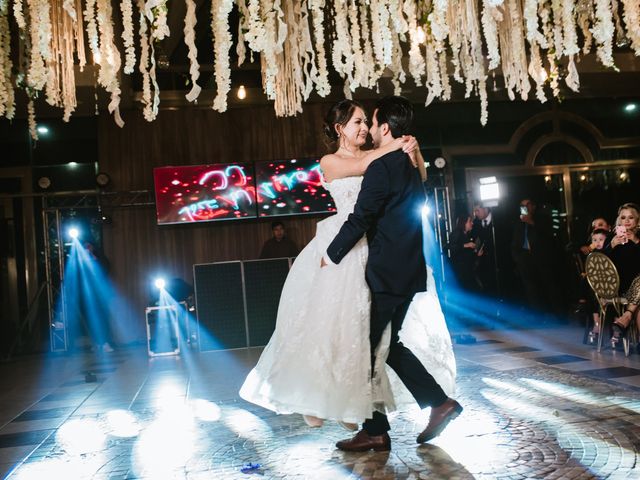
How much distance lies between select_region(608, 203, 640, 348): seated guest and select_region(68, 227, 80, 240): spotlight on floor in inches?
272

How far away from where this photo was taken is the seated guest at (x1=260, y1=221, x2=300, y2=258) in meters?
9.28

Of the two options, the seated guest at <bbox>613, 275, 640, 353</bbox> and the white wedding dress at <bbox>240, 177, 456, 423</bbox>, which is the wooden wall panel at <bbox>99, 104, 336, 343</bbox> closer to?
the seated guest at <bbox>613, 275, 640, 353</bbox>

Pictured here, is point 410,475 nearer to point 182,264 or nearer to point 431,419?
point 431,419

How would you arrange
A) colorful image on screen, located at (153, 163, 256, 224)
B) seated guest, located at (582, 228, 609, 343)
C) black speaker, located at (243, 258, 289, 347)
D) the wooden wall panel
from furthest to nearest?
the wooden wall panel
colorful image on screen, located at (153, 163, 256, 224)
black speaker, located at (243, 258, 289, 347)
seated guest, located at (582, 228, 609, 343)

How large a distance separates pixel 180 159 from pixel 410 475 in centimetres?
800

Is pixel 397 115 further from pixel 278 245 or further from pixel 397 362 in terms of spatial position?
pixel 278 245

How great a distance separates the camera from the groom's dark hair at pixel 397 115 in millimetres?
2957

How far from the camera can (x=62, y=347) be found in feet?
29.8

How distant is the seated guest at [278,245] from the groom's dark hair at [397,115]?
634 centimetres

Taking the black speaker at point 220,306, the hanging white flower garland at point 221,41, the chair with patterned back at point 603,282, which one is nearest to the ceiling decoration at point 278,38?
the hanging white flower garland at point 221,41

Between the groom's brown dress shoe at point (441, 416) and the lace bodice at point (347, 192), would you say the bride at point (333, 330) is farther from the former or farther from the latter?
the groom's brown dress shoe at point (441, 416)

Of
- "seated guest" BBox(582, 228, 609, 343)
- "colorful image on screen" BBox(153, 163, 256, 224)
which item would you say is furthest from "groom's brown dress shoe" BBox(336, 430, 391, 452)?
"colorful image on screen" BBox(153, 163, 256, 224)

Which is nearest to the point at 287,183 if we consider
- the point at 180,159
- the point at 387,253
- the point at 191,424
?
the point at 180,159

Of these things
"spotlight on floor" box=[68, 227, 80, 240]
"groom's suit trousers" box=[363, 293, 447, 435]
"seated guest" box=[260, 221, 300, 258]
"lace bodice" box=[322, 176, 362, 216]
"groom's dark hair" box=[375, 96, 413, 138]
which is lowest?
"groom's suit trousers" box=[363, 293, 447, 435]
